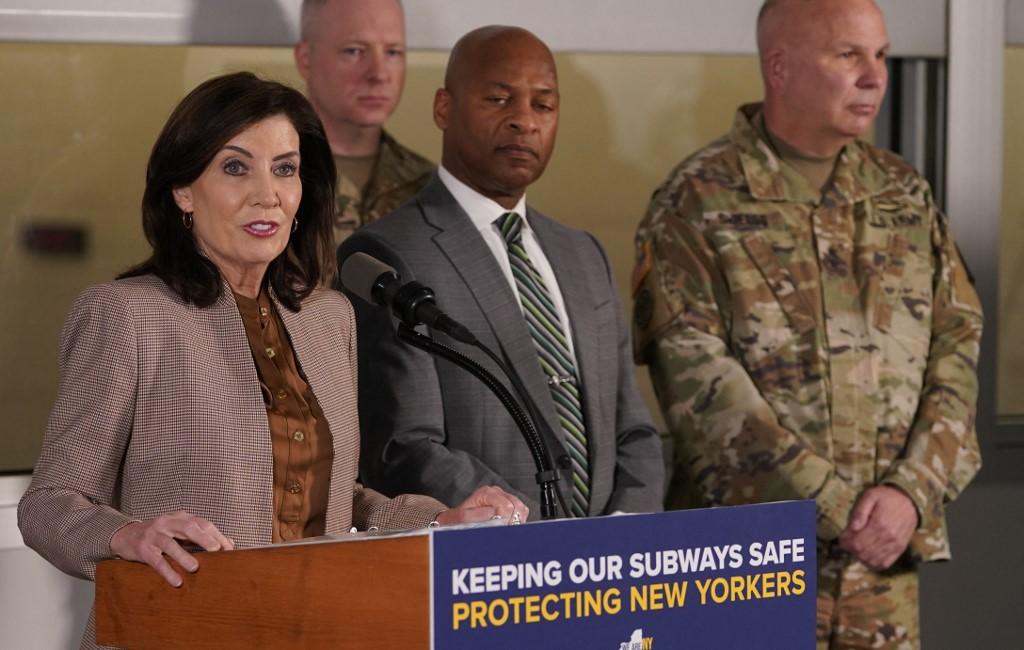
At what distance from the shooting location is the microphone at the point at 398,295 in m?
2.07

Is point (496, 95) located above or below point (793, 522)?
above

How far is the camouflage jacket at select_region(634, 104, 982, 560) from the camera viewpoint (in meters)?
3.42

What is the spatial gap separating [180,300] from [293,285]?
23 centimetres

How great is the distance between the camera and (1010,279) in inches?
180

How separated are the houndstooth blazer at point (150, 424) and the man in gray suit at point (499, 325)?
677 mm

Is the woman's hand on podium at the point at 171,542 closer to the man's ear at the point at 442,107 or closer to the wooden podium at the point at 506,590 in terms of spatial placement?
the wooden podium at the point at 506,590

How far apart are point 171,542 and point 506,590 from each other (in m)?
0.41

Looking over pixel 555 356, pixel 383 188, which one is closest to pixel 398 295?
pixel 555 356

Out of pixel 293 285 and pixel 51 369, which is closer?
pixel 293 285

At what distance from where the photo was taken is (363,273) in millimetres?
2219

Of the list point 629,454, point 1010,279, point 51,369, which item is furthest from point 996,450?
point 51,369

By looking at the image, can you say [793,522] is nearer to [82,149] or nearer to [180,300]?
[180,300]

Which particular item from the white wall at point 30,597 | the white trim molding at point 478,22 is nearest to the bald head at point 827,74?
the white trim molding at point 478,22

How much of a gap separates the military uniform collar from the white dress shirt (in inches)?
29.0
